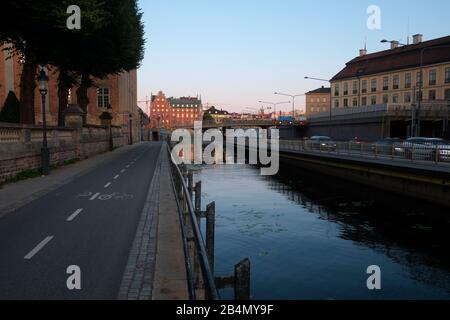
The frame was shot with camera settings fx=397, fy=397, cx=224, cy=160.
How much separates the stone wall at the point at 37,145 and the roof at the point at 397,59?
59.4m

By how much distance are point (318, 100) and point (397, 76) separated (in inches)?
3031

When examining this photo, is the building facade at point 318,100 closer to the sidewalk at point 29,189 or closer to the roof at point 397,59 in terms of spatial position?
the roof at point 397,59

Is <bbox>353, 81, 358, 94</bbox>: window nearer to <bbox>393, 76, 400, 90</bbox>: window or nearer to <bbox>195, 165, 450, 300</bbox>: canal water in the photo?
<bbox>393, 76, 400, 90</bbox>: window

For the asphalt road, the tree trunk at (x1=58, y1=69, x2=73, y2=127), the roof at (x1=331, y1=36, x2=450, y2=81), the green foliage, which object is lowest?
the asphalt road

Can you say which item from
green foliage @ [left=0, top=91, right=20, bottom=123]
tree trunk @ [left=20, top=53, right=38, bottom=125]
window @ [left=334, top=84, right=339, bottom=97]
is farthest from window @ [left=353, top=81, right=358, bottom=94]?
tree trunk @ [left=20, top=53, right=38, bottom=125]

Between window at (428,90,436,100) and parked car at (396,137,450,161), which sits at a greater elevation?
window at (428,90,436,100)

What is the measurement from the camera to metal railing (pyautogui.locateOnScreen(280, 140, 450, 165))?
2147 cm

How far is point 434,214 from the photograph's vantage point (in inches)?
717

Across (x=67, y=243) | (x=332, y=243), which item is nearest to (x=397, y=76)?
(x=332, y=243)

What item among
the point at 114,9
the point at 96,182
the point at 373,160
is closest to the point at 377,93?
the point at 373,160

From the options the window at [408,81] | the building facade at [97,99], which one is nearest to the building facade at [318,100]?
the window at [408,81]

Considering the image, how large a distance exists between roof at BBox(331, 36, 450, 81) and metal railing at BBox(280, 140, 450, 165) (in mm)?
44328
